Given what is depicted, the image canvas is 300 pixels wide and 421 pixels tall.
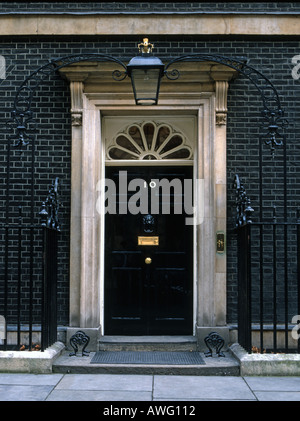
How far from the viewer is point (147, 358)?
297 inches

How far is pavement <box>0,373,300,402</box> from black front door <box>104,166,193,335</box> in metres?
1.65

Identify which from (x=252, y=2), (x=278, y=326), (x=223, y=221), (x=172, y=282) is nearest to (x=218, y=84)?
(x=252, y=2)

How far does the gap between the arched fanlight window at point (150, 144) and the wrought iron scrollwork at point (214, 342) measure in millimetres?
2648

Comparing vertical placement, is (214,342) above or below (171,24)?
below

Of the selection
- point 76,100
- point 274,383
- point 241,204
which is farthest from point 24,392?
point 76,100

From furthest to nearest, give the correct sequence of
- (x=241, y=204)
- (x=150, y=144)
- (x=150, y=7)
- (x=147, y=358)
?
1. (x=150, y=144)
2. (x=150, y=7)
3. (x=147, y=358)
4. (x=241, y=204)

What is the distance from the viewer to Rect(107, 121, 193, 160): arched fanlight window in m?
8.75

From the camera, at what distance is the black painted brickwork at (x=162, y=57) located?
830 centimetres

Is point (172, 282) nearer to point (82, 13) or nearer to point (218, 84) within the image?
point (218, 84)

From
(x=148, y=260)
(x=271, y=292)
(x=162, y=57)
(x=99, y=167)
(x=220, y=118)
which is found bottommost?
(x=271, y=292)

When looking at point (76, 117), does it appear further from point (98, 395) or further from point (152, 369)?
point (98, 395)

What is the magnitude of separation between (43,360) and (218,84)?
14.2 feet

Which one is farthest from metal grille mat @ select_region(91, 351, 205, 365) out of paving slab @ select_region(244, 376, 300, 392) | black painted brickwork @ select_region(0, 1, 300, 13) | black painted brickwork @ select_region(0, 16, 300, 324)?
black painted brickwork @ select_region(0, 1, 300, 13)
